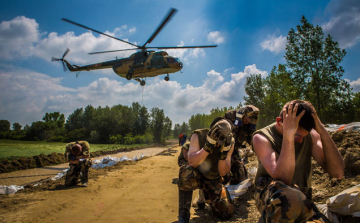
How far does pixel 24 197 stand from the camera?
4949 mm

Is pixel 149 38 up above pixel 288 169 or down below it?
above

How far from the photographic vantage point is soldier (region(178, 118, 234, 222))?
9.22ft

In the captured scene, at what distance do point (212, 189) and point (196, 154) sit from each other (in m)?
0.63

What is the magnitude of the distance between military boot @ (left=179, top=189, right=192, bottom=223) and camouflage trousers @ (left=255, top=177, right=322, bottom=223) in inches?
52.5

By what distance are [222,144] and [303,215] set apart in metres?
1.21

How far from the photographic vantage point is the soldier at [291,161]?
1754 mm

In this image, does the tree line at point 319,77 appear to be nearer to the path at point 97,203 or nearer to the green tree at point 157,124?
the path at point 97,203

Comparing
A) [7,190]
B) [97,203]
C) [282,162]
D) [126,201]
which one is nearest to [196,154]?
[282,162]

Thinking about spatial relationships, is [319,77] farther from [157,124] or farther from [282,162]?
[157,124]

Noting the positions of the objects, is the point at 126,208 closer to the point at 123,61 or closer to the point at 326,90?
the point at 123,61

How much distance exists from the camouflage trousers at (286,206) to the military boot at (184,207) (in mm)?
1333

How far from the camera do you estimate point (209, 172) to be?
124 inches

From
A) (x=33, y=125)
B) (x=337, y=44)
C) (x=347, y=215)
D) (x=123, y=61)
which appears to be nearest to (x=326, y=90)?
(x=337, y=44)

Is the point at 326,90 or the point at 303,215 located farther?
the point at 326,90
